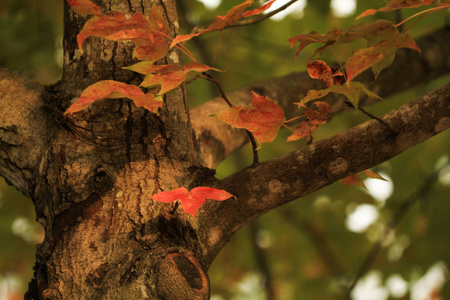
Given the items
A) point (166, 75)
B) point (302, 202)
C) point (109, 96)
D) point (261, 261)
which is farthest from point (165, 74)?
point (302, 202)

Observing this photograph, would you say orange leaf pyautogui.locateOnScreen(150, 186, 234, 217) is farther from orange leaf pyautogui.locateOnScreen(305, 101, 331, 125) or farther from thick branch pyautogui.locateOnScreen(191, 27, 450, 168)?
thick branch pyautogui.locateOnScreen(191, 27, 450, 168)

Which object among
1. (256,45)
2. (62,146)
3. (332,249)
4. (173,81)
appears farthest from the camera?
(332,249)

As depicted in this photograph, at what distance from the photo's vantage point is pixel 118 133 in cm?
79

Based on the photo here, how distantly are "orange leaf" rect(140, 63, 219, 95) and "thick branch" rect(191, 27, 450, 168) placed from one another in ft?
1.13

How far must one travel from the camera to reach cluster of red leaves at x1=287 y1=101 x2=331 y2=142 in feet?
2.41

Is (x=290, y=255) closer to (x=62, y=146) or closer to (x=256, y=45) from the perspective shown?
(x=256, y=45)

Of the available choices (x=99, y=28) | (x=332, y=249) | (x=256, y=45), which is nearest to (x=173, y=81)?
(x=99, y=28)

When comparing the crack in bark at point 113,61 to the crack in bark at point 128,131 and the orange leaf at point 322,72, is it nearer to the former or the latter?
the crack in bark at point 128,131

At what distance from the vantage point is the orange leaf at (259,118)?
0.69m

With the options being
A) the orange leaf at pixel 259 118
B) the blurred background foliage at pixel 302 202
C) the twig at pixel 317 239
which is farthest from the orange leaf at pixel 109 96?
the twig at pixel 317 239

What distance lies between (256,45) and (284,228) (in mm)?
1164

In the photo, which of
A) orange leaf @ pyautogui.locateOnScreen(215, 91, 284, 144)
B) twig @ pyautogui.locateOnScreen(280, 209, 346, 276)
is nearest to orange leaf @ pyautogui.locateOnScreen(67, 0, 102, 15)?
orange leaf @ pyautogui.locateOnScreen(215, 91, 284, 144)

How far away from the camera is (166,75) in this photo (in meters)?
0.66

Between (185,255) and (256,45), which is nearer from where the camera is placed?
(185,255)
